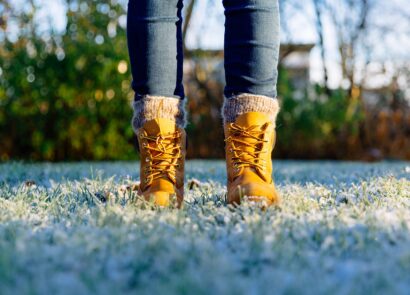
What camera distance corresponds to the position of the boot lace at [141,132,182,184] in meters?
1.55

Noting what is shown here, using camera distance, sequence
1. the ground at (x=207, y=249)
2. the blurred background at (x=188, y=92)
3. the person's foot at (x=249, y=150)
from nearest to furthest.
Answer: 1. the ground at (x=207, y=249)
2. the person's foot at (x=249, y=150)
3. the blurred background at (x=188, y=92)

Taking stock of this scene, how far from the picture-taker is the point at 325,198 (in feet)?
5.36

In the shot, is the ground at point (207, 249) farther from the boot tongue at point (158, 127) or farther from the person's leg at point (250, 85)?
the boot tongue at point (158, 127)

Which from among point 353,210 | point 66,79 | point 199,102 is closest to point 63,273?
point 353,210

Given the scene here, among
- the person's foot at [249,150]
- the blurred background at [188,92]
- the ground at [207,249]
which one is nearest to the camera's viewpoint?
the ground at [207,249]

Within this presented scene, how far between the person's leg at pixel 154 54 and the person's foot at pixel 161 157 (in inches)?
1.3

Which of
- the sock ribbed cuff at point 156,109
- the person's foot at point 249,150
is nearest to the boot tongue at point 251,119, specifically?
the person's foot at point 249,150

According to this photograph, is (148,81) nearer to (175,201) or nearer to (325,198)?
(175,201)

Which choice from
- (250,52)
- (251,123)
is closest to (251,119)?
(251,123)

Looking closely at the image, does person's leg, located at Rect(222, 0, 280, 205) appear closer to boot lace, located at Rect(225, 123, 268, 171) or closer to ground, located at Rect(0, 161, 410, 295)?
boot lace, located at Rect(225, 123, 268, 171)

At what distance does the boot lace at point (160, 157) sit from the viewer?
1548 mm

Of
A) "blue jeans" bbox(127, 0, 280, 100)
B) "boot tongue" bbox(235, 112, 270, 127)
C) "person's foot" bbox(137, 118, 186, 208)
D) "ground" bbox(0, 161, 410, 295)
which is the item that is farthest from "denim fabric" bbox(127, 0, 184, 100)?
"ground" bbox(0, 161, 410, 295)

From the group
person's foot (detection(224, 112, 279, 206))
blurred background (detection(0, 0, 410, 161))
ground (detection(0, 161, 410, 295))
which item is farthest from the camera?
blurred background (detection(0, 0, 410, 161))

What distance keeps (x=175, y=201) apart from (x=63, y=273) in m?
0.64
